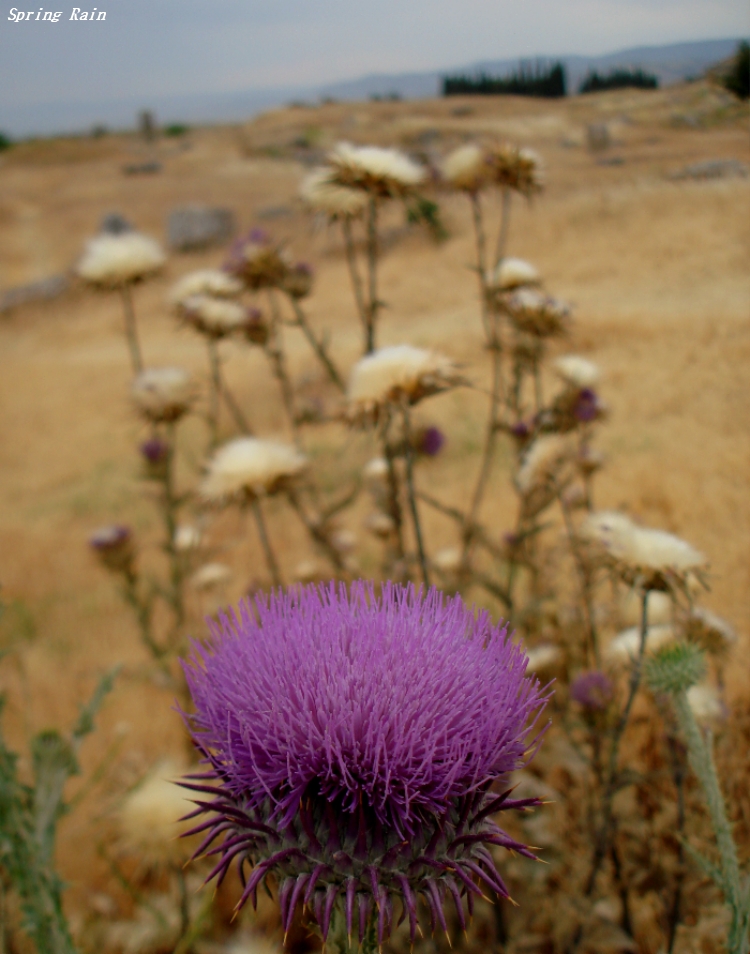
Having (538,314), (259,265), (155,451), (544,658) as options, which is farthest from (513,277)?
(155,451)

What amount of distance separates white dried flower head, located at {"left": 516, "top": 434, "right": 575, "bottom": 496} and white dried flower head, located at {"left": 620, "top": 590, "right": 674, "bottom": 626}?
0.46 metres

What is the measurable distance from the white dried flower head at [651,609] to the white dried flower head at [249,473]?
1.11 metres

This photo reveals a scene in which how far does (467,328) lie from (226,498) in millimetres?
5065

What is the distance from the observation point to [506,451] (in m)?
4.26

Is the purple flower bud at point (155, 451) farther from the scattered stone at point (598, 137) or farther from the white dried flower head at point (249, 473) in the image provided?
the scattered stone at point (598, 137)

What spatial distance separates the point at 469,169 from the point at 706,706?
2.05 metres

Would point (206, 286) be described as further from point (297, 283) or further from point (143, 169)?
point (143, 169)

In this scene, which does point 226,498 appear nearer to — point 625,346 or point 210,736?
point 210,736

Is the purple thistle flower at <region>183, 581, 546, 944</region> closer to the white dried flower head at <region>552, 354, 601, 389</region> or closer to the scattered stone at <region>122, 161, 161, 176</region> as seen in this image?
the white dried flower head at <region>552, 354, 601, 389</region>

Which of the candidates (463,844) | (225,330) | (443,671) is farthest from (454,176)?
(463,844)

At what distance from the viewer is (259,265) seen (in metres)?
2.78

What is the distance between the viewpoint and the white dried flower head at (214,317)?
2.84 metres

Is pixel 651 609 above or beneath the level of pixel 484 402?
above

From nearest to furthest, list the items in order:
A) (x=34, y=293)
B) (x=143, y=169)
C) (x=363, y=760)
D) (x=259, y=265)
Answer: (x=363, y=760) < (x=259, y=265) < (x=34, y=293) < (x=143, y=169)
